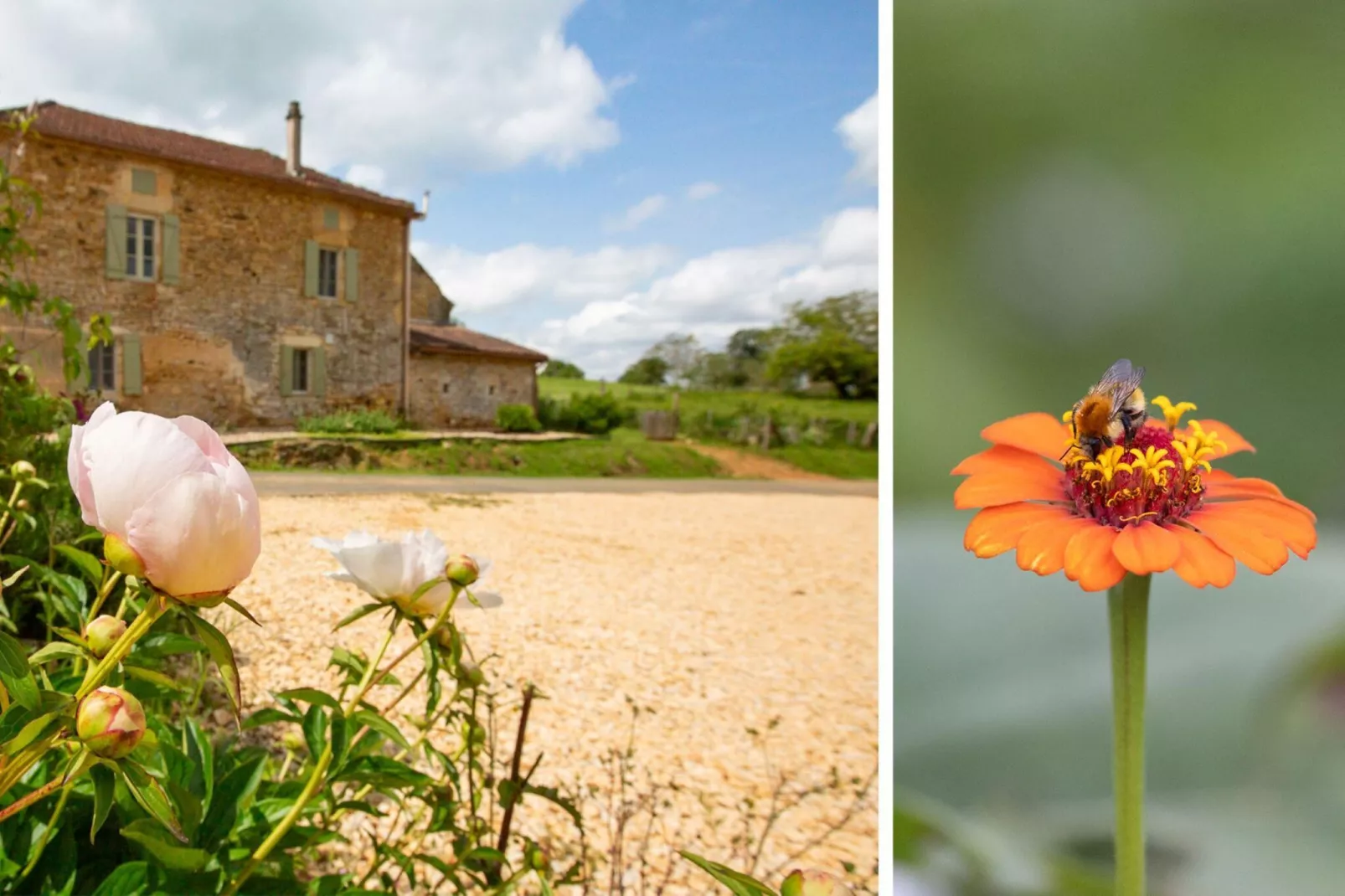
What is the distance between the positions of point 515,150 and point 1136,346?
1.17m

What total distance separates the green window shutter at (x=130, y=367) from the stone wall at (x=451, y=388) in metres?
0.46

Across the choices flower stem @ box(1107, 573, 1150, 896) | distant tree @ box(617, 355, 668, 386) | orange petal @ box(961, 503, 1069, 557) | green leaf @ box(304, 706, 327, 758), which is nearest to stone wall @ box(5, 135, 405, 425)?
distant tree @ box(617, 355, 668, 386)

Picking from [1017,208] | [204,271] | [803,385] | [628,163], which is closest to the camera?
[1017,208]

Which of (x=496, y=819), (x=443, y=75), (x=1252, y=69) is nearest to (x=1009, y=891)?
(x=496, y=819)

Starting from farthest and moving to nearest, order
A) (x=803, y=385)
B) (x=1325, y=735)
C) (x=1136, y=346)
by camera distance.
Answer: (x=803, y=385) → (x=1136, y=346) → (x=1325, y=735)

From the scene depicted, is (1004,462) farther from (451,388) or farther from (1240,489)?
(451,388)

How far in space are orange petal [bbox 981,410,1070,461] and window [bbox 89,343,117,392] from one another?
1.41 metres

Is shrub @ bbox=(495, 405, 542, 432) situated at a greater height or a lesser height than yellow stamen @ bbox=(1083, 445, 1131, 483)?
greater

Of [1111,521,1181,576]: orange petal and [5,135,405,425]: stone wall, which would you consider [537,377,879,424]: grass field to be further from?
[1111,521,1181,576]: orange petal

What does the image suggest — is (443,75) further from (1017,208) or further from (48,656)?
(48,656)

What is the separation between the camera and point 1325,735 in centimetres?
88

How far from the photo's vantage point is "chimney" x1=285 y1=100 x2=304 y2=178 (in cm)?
144

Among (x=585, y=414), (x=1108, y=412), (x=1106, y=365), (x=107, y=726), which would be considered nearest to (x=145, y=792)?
(x=107, y=726)

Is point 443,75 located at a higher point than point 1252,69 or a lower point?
higher
